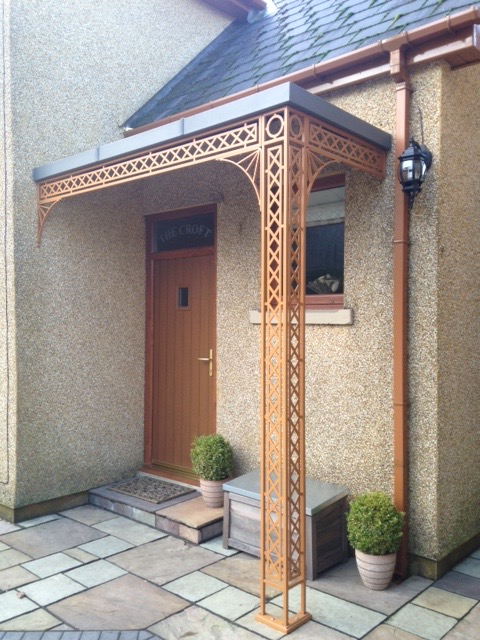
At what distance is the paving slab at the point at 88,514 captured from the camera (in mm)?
5464

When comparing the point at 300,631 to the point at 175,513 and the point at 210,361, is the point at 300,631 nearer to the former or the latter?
the point at 175,513

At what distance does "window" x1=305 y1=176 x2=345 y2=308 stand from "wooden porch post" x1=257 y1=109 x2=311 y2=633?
3.96 ft

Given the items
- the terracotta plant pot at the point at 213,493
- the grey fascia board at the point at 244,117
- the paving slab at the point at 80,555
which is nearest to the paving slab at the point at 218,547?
the terracotta plant pot at the point at 213,493

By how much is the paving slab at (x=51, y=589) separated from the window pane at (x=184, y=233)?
133 inches

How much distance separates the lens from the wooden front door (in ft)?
19.7

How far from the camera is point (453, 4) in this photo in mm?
4305

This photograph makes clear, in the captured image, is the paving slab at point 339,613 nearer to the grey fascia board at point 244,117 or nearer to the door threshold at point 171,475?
the door threshold at point 171,475

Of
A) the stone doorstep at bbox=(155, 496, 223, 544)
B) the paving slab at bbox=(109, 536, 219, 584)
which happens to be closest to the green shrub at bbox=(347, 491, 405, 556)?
the paving slab at bbox=(109, 536, 219, 584)

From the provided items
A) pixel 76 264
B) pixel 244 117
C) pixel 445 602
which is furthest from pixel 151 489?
pixel 244 117

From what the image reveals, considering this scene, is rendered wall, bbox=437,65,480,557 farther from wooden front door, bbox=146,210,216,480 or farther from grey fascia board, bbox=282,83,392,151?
wooden front door, bbox=146,210,216,480

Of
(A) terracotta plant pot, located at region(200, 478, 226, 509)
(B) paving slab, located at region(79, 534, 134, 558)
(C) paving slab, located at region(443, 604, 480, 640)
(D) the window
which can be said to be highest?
(D) the window

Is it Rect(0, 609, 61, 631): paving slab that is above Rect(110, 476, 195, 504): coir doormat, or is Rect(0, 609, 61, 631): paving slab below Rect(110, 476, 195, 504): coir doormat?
below

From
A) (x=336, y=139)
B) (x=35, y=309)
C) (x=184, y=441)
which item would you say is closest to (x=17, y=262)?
(x=35, y=309)

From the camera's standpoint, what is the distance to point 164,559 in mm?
4543
